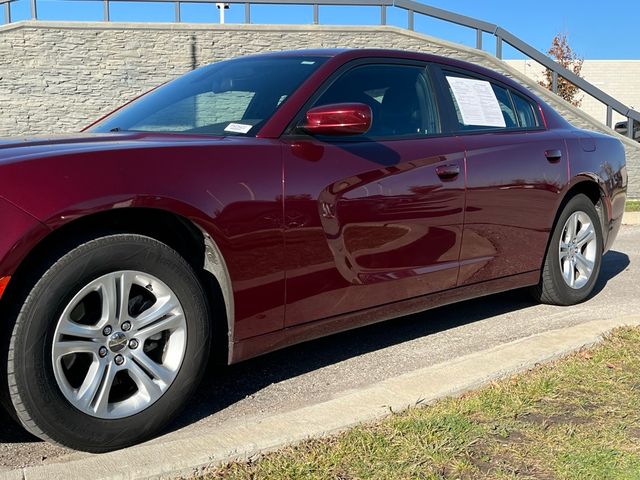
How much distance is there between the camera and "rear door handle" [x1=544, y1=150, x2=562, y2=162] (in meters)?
4.40

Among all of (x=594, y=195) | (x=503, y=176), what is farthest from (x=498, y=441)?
(x=594, y=195)

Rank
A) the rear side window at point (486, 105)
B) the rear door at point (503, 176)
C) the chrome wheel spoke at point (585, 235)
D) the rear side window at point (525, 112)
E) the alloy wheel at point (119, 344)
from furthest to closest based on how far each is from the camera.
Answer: the chrome wheel spoke at point (585, 235)
the rear side window at point (525, 112)
the rear side window at point (486, 105)
the rear door at point (503, 176)
the alloy wheel at point (119, 344)

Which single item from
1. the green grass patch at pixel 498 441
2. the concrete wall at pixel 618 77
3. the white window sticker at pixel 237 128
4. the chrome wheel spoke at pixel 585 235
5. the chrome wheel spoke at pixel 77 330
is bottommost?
the green grass patch at pixel 498 441

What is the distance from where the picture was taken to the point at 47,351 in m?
2.30

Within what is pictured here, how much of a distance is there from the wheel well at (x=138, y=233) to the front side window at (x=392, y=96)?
41.5 inches

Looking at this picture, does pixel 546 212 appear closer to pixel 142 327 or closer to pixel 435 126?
pixel 435 126

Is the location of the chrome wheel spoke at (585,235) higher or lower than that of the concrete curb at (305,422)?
higher

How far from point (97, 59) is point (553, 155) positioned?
14.2 meters

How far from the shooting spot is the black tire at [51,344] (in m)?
2.25

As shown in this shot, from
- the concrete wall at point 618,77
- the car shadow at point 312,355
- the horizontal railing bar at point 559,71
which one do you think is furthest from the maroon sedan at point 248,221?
the concrete wall at point 618,77

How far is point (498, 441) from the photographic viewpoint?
2.55 meters

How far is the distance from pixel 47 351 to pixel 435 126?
2.43m

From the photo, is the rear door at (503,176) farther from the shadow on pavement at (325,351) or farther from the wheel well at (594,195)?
the shadow on pavement at (325,351)

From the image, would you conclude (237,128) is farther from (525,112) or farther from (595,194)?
(595,194)
